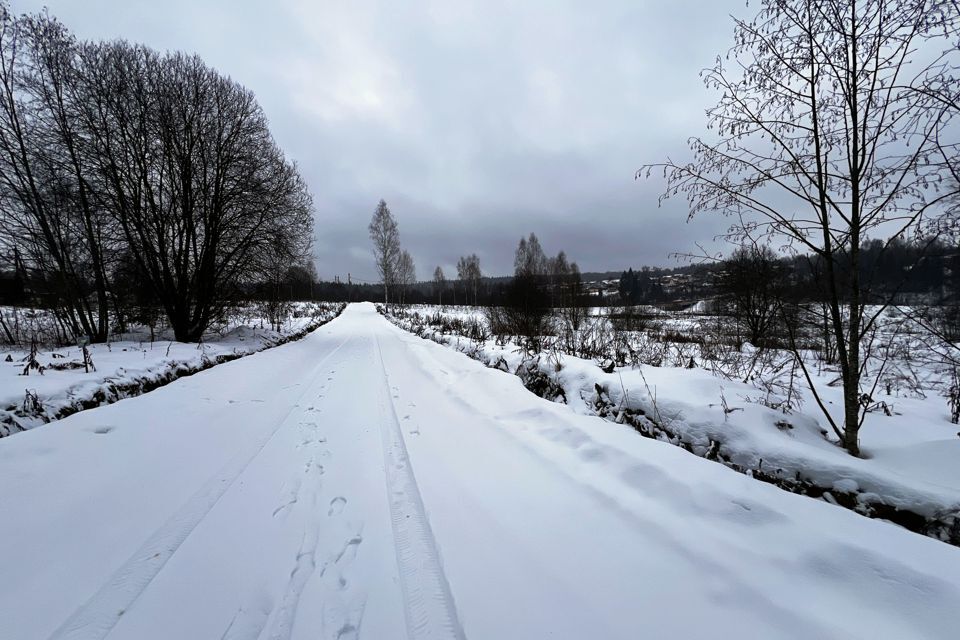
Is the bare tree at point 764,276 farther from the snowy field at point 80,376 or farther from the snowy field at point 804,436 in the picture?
the snowy field at point 80,376

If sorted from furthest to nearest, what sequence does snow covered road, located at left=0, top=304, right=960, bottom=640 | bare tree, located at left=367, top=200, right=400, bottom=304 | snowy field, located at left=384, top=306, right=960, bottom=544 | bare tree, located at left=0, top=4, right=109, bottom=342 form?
bare tree, located at left=367, top=200, right=400, bottom=304 → bare tree, located at left=0, top=4, right=109, bottom=342 → snowy field, located at left=384, top=306, right=960, bottom=544 → snow covered road, located at left=0, top=304, right=960, bottom=640

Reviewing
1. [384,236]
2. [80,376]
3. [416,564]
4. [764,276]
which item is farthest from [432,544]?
[384,236]

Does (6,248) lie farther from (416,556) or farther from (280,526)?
(416,556)

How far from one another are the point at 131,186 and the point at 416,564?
1302cm

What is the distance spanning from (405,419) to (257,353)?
312 inches

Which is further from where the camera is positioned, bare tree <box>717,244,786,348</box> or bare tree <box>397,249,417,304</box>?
bare tree <box>397,249,417,304</box>

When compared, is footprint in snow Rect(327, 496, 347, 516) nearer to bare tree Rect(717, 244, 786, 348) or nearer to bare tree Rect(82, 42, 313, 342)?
bare tree Rect(717, 244, 786, 348)

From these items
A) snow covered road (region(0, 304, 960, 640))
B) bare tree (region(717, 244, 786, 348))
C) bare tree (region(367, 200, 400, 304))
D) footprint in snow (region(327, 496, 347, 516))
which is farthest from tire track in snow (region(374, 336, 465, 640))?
bare tree (region(367, 200, 400, 304))

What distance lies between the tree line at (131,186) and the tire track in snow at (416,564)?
1140 centimetres

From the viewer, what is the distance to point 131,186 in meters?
9.25

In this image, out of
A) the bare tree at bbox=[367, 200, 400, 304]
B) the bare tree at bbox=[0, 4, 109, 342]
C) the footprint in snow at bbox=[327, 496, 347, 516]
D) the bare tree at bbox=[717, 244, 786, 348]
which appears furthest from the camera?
the bare tree at bbox=[367, 200, 400, 304]

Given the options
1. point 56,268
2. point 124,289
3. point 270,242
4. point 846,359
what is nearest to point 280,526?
point 846,359

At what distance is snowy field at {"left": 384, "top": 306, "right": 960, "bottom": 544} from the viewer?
7.08 feet

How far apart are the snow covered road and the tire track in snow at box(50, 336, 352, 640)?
0.01m
